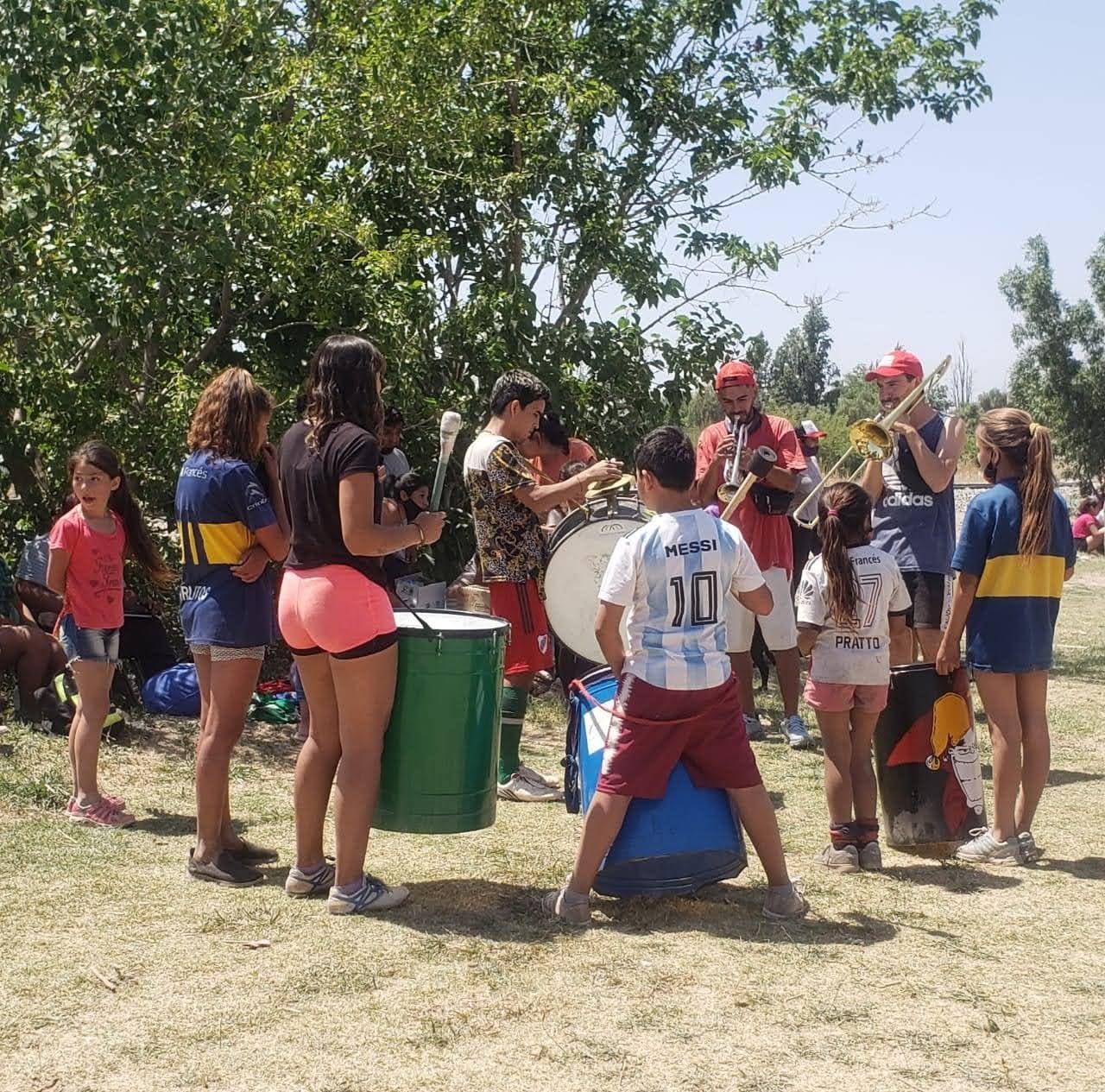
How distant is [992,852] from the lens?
5.39 m

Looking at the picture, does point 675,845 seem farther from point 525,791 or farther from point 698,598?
point 525,791

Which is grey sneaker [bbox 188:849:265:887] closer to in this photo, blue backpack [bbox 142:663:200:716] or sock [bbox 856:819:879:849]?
sock [bbox 856:819:879:849]

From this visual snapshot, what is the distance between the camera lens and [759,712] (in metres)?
8.63

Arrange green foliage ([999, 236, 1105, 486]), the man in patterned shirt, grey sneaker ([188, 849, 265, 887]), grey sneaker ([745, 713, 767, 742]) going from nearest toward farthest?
grey sneaker ([188, 849, 265, 887]), the man in patterned shirt, grey sneaker ([745, 713, 767, 742]), green foliage ([999, 236, 1105, 486])

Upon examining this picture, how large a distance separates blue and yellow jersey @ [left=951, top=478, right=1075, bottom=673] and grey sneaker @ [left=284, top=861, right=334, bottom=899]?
8.38 ft

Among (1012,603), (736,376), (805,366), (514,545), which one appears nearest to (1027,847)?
(1012,603)

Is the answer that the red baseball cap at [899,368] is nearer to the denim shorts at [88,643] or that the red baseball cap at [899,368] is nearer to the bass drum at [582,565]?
the bass drum at [582,565]

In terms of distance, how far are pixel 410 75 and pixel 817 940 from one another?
699 centimetres

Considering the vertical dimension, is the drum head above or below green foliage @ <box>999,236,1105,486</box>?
below

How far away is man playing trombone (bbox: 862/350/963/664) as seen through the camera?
22.0 feet

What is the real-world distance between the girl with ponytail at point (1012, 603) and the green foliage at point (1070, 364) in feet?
97.7

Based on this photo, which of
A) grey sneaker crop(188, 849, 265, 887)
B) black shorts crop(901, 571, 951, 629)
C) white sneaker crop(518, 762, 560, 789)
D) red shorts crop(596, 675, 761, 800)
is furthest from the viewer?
black shorts crop(901, 571, 951, 629)

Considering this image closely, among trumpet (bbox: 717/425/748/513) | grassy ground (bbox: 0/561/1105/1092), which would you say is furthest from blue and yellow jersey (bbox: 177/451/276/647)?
trumpet (bbox: 717/425/748/513)

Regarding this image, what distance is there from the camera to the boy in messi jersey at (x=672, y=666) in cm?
445
